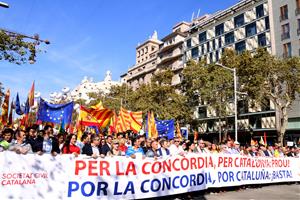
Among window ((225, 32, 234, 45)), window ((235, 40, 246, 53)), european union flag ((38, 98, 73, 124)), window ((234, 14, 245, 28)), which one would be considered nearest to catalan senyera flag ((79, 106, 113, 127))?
european union flag ((38, 98, 73, 124))

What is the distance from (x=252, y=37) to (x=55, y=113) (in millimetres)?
39532

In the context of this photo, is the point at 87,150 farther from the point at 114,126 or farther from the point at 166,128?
the point at 114,126

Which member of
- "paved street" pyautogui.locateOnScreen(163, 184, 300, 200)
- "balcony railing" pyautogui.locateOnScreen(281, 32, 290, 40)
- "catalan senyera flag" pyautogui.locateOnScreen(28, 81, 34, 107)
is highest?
"balcony railing" pyautogui.locateOnScreen(281, 32, 290, 40)

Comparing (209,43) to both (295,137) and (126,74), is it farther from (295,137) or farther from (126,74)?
(126,74)

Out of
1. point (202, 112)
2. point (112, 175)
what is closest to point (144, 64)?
point (202, 112)

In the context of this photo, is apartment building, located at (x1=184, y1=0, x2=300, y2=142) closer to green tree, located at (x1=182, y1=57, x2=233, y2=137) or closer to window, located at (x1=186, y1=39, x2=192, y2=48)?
window, located at (x1=186, y1=39, x2=192, y2=48)

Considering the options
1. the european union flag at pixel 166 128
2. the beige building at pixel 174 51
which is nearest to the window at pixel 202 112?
the beige building at pixel 174 51

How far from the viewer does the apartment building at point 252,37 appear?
42281 mm

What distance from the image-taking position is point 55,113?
1516cm

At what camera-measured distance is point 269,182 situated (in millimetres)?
12008

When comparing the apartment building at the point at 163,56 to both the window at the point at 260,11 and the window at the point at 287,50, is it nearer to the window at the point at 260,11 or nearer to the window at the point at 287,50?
the window at the point at 260,11

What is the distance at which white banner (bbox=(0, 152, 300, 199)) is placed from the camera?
658cm

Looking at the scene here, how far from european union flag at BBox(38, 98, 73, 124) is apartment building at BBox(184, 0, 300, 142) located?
27.8 m

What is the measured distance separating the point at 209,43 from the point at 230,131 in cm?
1653
